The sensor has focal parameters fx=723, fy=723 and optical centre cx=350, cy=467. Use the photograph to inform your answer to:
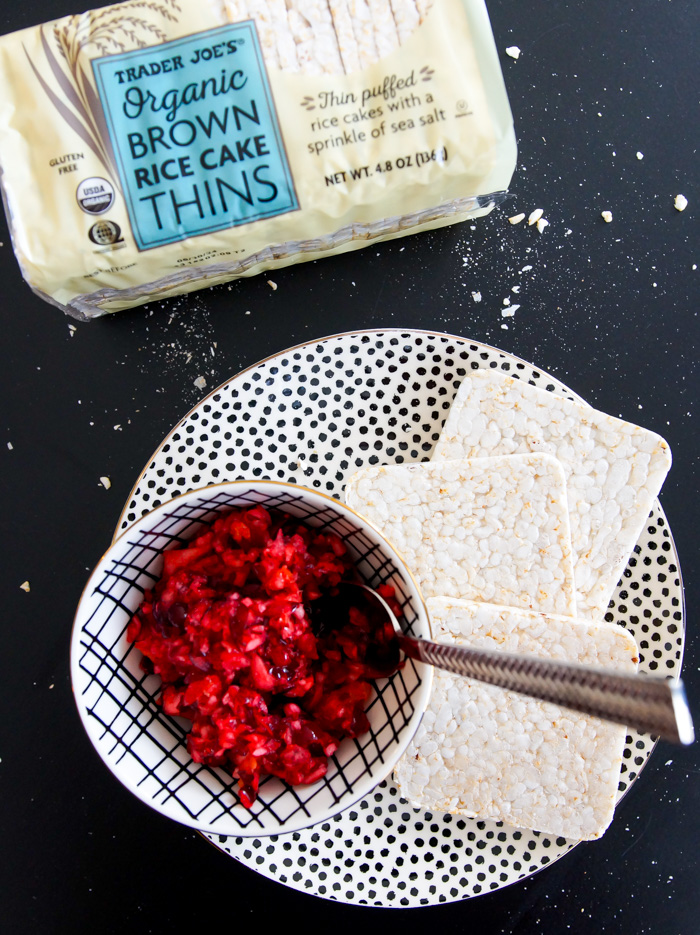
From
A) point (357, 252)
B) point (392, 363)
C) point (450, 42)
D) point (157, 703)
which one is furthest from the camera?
point (357, 252)

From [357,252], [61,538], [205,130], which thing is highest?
[205,130]

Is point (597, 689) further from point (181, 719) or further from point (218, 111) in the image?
point (218, 111)

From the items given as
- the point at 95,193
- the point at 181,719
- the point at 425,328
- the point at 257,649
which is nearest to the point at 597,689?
the point at 257,649

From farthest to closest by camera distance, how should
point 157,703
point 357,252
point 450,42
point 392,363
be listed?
point 357,252 → point 392,363 → point 450,42 → point 157,703

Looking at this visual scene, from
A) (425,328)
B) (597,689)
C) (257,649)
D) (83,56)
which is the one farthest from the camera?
(425,328)

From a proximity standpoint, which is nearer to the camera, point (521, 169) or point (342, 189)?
point (342, 189)

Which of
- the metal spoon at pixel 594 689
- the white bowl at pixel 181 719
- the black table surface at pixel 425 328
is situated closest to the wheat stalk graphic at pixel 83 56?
the black table surface at pixel 425 328

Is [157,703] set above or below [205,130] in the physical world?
below

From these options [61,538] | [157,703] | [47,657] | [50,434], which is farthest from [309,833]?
[50,434]

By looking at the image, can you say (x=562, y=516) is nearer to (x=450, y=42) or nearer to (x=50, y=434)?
(x=450, y=42)
